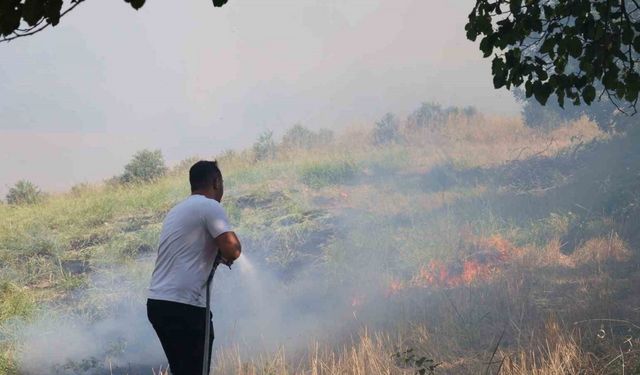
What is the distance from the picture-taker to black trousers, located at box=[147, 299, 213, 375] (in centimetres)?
342

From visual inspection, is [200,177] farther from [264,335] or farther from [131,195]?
[131,195]

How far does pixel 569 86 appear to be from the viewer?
12.0ft

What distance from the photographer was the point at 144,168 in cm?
1505

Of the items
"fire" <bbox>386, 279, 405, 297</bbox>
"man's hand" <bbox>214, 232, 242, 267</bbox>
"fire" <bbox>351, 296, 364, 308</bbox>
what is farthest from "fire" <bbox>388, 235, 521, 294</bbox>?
"man's hand" <bbox>214, 232, 242, 267</bbox>

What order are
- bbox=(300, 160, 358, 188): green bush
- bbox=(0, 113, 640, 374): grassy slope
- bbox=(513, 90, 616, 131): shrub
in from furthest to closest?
bbox=(513, 90, 616, 131): shrub → bbox=(300, 160, 358, 188): green bush → bbox=(0, 113, 640, 374): grassy slope

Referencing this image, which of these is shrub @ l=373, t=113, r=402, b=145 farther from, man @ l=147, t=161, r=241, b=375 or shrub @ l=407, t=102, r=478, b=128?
man @ l=147, t=161, r=241, b=375

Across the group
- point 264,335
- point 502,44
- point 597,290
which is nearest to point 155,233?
point 264,335

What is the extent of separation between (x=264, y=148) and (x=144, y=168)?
2.55 m

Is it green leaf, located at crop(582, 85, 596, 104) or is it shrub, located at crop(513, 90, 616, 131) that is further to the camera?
shrub, located at crop(513, 90, 616, 131)

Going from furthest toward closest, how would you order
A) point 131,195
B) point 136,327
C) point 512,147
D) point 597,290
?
point 512,147 → point 131,195 → point 136,327 → point 597,290

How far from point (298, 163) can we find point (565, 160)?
4.86 meters

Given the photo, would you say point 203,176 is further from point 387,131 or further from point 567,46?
point 387,131

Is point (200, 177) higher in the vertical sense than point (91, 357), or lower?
higher

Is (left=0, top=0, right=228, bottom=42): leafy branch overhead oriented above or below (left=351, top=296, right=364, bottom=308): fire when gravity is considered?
above
